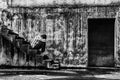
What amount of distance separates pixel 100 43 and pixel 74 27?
5.72 feet

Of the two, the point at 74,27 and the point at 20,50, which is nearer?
the point at 20,50

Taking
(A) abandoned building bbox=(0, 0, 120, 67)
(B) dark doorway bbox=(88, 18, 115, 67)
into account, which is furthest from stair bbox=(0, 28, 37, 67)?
(B) dark doorway bbox=(88, 18, 115, 67)

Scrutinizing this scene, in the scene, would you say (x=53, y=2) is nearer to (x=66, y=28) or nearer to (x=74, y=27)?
(x=66, y=28)

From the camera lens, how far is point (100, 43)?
1346 cm

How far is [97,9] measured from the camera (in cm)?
1307

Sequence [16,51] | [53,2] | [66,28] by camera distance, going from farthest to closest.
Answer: [53,2] < [66,28] < [16,51]

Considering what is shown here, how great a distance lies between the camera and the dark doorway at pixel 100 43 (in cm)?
1339

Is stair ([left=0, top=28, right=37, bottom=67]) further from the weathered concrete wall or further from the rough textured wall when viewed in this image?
the rough textured wall

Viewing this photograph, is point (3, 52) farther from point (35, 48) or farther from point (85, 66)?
point (85, 66)

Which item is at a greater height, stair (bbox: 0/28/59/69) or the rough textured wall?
the rough textured wall

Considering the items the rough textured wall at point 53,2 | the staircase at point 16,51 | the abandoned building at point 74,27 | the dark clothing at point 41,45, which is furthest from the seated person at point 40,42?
the rough textured wall at point 53,2

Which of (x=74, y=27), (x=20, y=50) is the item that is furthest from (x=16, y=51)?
(x=74, y=27)

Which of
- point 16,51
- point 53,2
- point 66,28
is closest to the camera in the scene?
point 16,51

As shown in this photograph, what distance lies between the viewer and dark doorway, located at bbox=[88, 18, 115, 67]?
13.4 meters
